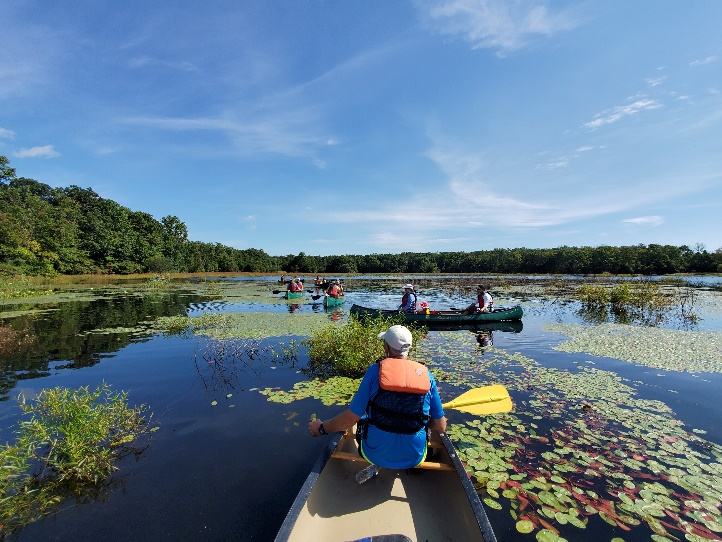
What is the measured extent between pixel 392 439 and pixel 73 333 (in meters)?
17.1

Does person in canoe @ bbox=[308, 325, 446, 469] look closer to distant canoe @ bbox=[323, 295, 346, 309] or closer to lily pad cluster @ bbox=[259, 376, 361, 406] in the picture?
lily pad cluster @ bbox=[259, 376, 361, 406]

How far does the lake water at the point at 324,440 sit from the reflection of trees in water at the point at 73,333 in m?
0.13

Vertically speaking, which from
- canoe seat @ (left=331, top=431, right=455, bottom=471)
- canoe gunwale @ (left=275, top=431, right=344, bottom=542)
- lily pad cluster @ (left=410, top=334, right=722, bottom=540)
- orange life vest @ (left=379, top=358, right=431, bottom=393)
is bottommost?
lily pad cluster @ (left=410, top=334, right=722, bottom=540)

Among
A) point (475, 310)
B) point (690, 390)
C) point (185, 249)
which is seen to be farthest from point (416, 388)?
point (185, 249)

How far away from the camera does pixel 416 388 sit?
11.9 ft

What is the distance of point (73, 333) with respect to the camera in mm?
15250

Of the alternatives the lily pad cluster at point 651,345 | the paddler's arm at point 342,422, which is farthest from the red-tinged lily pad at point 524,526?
the lily pad cluster at point 651,345

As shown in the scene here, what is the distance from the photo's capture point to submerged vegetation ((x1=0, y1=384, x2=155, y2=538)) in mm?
4453

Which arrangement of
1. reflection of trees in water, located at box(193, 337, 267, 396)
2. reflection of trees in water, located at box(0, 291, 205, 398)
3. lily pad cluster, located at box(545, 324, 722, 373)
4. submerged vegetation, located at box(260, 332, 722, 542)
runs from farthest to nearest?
1. lily pad cluster, located at box(545, 324, 722, 373)
2. reflection of trees in water, located at box(0, 291, 205, 398)
3. reflection of trees in water, located at box(193, 337, 267, 396)
4. submerged vegetation, located at box(260, 332, 722, 542)

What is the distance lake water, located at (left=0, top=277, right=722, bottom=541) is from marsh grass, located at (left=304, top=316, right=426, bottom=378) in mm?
734

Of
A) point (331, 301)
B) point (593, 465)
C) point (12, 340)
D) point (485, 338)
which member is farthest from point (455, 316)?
point (12, 340)

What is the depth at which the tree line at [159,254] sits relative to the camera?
166ft

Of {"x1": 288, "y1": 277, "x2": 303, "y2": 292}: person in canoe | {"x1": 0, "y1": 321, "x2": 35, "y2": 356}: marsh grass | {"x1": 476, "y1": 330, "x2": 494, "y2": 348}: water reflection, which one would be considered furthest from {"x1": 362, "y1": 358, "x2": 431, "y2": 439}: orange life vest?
{"x1": 288, "y1": 277, "x2": 303, "y2": 292}: person in canoe

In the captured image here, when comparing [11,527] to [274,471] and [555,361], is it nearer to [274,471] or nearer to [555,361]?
[274,471]
